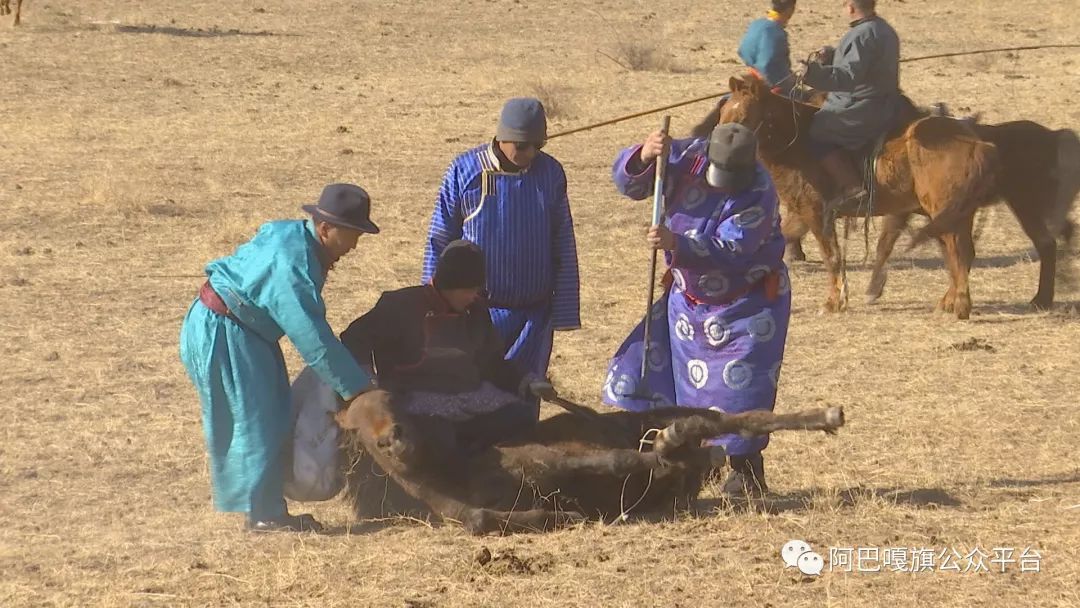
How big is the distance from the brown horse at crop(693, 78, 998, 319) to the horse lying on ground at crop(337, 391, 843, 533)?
193 inches

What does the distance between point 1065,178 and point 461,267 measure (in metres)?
6.09

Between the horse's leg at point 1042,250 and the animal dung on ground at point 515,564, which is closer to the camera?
the animal dung on ground at point 515,564

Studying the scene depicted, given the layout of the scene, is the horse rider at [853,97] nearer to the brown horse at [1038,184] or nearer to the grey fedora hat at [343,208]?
the brown horse at [1038,184]

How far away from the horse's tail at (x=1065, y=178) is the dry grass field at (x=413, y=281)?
542 mm

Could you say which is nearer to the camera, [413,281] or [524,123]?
[524,123]

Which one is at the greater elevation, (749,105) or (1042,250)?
(749,105)

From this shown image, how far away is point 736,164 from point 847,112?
4768mm

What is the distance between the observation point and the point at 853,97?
34.6ft

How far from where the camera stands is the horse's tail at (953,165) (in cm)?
1049

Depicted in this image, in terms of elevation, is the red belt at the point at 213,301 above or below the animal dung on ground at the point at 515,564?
above

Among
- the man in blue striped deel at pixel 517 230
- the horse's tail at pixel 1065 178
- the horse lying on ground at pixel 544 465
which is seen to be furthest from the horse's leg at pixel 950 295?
the horse lying on ground at pixel 544 465

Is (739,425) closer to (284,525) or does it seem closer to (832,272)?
(284,525)

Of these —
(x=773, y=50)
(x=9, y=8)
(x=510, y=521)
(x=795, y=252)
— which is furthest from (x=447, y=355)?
(x=9, y=8)

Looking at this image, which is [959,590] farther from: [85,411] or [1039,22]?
[1039,22]
